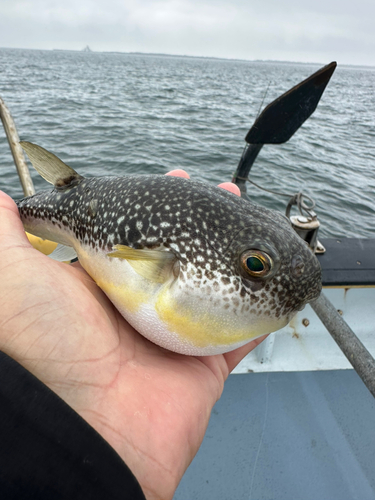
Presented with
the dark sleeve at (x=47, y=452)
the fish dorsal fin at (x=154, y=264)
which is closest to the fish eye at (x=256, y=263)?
the fish dorsal fin at (x=154, y=264)

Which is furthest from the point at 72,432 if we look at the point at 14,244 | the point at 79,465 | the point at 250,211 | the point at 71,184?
the point at 71,184

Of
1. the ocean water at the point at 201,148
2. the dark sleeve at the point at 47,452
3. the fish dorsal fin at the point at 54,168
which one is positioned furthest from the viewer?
the ocean water at the point at 201,148

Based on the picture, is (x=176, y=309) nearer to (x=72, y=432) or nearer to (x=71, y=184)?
(x=72, y=432)

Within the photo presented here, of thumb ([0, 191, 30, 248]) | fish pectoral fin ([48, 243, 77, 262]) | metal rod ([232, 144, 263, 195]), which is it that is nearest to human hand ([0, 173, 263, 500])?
thumb ([0, 191, 30, 248])

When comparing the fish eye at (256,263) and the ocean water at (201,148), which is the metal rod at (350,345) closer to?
the fish eye at (256,263)

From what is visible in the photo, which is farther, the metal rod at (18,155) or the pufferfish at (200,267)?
the metal rod at (18,155)

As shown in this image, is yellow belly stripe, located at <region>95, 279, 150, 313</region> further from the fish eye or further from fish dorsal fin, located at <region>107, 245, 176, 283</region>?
the fish eye
